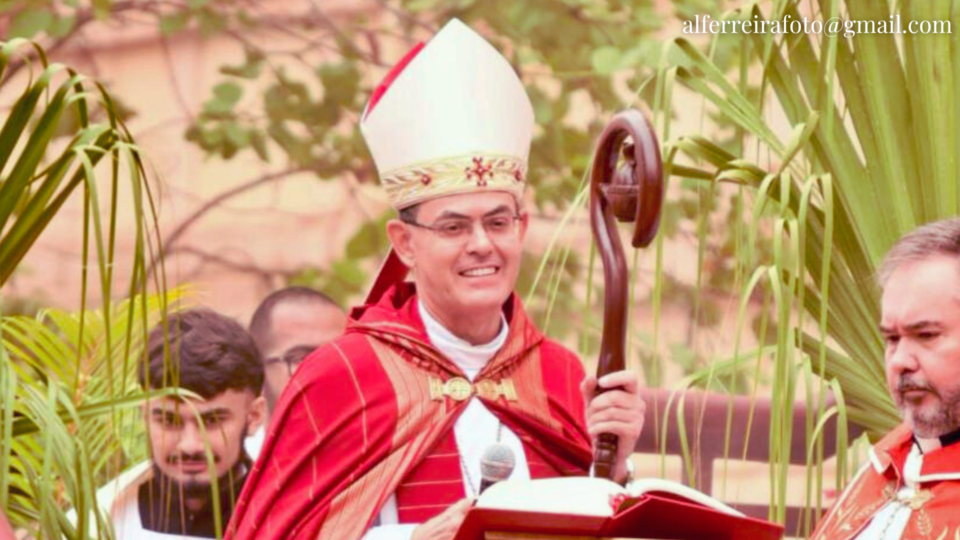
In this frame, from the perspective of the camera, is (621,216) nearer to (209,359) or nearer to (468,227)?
(468,227)

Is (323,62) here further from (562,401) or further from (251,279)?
(562,401)

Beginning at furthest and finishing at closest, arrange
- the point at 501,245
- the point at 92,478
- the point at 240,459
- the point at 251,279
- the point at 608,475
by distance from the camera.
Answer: the point at 251,279 → the point at 240,459 → the point at 501,245 → the point at 92,478 → the point at 608,475

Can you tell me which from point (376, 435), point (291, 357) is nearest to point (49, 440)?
point (376, 435)

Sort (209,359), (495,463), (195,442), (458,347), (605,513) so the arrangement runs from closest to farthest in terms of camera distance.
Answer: (605,513) < (495,463) < (458,347) < (195,442) < (209,359)

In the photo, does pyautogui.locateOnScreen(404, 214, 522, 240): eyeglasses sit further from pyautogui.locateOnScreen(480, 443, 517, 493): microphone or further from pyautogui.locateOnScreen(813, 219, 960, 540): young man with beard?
pyautogui.locateOnScreen(813, 219, 960, 540): young man with beard

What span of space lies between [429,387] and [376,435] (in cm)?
16

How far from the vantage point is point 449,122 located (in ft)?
19.5

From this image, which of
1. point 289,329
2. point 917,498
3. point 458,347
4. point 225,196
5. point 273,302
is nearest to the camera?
point 917,498

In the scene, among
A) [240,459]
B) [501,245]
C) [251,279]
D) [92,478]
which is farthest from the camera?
[251,279]

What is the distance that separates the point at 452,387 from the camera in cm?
566

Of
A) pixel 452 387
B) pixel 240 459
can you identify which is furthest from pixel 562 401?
pixel 240 459

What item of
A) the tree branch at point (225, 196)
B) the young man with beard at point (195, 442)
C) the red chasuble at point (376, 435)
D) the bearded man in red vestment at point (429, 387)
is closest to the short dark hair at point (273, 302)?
the young man with beard at point (195, 442)

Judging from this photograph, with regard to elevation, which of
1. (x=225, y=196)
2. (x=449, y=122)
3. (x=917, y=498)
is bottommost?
(x=917, y=498)

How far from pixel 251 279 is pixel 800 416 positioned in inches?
125
